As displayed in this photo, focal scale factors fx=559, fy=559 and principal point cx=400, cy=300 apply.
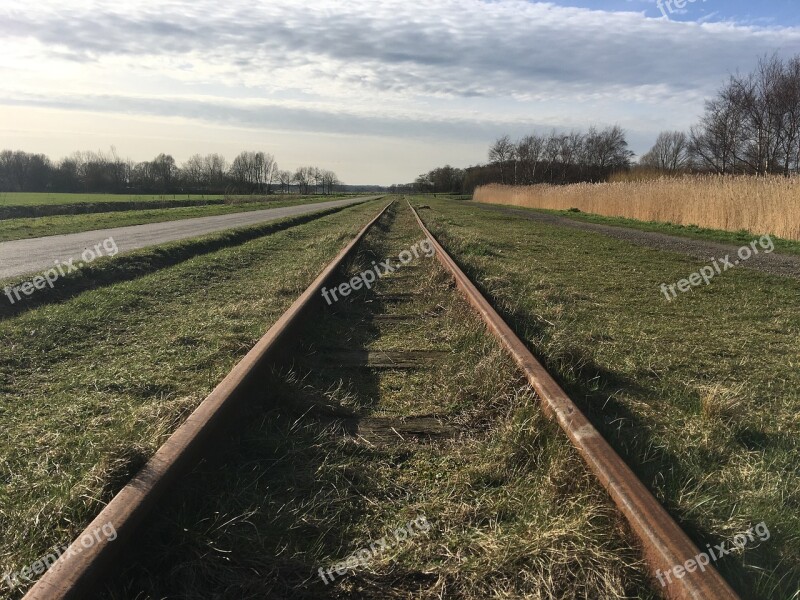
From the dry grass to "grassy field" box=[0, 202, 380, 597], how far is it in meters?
12.2

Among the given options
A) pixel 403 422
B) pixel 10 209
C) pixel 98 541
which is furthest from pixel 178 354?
pixel 10 209

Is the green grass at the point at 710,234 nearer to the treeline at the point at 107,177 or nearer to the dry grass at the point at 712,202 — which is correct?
the dry grass at the point at 712,202

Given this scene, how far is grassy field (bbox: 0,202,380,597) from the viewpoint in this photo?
2.07 m

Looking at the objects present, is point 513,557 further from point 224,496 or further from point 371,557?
point 224,496

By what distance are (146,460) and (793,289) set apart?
775cm

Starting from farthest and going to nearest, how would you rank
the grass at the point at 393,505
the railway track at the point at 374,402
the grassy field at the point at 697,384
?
the grassy field at the point at 697,384
the grass at the point at 393,505
the railway track at the point at 374,402

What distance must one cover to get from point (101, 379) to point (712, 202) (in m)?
17.9

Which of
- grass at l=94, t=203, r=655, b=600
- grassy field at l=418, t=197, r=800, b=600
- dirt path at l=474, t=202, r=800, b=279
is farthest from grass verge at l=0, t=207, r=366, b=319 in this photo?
dirt path at l=474, t=202, r=800, b=279

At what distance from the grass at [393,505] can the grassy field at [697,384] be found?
14.9 inches

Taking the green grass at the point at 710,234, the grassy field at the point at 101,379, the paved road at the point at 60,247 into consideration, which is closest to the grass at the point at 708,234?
the green grass at the point at 710,234

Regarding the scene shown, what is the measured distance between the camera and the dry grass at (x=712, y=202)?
13805mm

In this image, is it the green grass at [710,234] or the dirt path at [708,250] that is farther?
the green grass at [710,234]

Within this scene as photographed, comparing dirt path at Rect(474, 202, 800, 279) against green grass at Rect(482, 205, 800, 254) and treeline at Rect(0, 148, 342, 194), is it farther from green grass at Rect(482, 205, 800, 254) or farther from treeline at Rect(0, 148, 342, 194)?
treeline at Rect(0, 148, 342, 194)

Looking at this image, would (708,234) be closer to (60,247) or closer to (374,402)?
(374,402)
